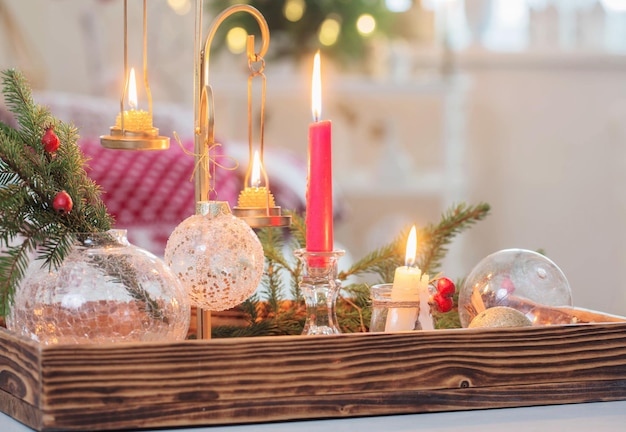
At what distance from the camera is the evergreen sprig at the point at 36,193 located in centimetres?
69

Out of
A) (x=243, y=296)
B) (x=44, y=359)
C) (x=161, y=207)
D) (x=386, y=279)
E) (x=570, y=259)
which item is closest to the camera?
(x=44, y=359)

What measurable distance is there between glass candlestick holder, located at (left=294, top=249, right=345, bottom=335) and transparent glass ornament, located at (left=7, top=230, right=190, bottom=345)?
0.11 meters

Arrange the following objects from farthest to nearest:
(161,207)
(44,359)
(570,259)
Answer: (570,259) < (161,207) < (44,359)

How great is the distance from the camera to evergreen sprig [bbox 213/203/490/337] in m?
0.85

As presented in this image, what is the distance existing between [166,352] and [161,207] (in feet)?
3.90

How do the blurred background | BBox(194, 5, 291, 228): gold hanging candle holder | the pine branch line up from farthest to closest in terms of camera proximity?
the blurred background
the pine branch
BBox(194, 5, 291, 228): gold hanging candle holder

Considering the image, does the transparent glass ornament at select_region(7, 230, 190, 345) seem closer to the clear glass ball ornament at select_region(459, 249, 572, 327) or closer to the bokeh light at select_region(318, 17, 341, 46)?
the clear glass ball ornament at select_region(459, 249, 572, 327)

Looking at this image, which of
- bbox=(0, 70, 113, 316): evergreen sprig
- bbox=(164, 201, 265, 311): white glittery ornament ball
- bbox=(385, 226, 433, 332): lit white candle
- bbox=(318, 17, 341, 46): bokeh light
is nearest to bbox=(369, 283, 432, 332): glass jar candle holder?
bbox=(385, 226, 433, 332): lit white candle

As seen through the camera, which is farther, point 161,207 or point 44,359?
point 161,207

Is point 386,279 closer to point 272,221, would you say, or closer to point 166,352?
point 272,221

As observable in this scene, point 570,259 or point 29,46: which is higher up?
point 29,46

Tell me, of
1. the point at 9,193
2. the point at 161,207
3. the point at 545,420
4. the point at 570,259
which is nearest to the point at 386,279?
the point at 545,420

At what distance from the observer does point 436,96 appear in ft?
10.8

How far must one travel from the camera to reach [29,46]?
9.94 ft
